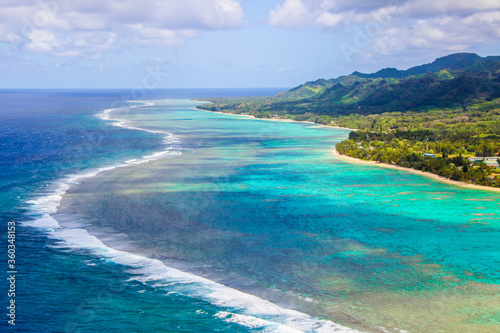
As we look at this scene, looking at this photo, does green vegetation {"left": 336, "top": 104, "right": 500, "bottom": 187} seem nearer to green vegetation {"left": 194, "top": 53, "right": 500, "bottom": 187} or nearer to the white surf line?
green vegetation {"left": 194, "top": 53, "right": 500, "bottom": 187}

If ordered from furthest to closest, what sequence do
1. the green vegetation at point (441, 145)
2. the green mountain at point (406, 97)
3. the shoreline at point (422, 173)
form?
the green mountain at point (406, 97)
the green vegetation at point (441, 145)
the shoreline at point (422, 173)

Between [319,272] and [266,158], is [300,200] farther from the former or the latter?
[266,158]

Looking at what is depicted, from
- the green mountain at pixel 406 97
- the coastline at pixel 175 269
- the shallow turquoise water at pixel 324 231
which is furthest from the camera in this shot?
the green mountain at pixel 406 97

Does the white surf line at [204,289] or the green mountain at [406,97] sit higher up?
the green mountain at [406,97]

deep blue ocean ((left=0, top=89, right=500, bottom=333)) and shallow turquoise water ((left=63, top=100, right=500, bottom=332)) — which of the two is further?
shallow turquoise water ((left=63, top=100, right=500, bottom=332))

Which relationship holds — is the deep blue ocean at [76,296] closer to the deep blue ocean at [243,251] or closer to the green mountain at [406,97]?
the deep blue ocean at [243,251]

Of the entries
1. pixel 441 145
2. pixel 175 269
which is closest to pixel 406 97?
pixel 441 145

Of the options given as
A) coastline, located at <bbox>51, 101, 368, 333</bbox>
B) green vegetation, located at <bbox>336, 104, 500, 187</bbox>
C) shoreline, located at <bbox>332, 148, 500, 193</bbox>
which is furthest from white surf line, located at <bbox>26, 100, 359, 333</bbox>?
green vegetation, located at <bbox>336, 104, 500, 187</bbox>

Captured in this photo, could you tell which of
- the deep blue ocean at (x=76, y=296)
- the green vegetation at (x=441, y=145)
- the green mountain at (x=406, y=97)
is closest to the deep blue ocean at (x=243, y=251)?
the deep blue ocean at (x=76, y=296)

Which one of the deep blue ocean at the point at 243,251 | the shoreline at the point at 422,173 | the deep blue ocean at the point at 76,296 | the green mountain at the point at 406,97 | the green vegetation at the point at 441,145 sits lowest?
the deep blue ocean at the point at 76,296
